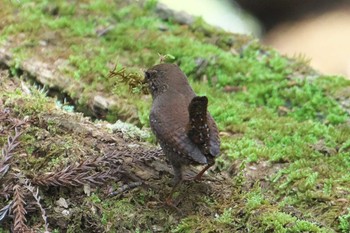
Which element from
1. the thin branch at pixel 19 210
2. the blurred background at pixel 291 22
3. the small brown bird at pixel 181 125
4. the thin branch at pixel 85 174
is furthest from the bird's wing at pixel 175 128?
the blurred background at pixel 291 22

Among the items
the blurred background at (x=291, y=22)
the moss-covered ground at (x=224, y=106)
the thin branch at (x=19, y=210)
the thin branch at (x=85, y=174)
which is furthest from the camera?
the blurred background at (x=291, y=22)

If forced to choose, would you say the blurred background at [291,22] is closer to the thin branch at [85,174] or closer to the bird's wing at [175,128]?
the bird's wing at [175,128]


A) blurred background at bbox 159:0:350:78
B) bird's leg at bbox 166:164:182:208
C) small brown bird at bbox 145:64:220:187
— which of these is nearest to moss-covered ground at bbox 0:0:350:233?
bird's leg at bbox 166:164:182:208

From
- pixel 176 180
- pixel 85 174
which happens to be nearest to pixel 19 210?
pixel 85 174

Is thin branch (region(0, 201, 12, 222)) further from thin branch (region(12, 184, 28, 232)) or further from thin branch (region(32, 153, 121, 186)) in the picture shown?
thin branch (region(32, 153, 121, 186))

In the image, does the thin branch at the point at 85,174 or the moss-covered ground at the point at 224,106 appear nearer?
the thin branch at the point at 85,174
